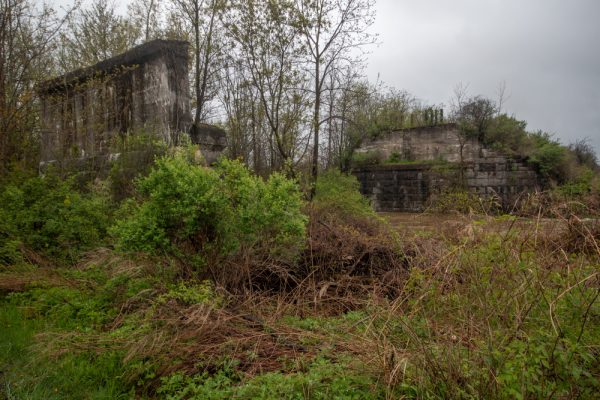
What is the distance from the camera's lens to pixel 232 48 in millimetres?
14984

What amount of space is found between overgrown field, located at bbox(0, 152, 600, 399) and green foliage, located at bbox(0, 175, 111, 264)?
0.10 feet

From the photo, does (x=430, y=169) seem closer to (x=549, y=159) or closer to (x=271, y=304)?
(x=549, y=159)

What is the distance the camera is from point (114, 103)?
9.16 metres

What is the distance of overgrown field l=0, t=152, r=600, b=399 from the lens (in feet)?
8.46

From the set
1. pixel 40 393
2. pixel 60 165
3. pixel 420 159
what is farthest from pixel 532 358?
pixel 420 159

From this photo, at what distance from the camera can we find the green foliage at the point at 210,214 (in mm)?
4426

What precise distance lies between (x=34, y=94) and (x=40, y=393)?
852cm

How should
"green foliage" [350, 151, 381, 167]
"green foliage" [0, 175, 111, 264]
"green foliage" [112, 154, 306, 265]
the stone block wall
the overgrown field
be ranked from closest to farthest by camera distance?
the overgrown field
"green foliage" [112, 154, 306, 265]
"green foliage" [0, 175, 111, 264]
the stone block wall
"green foliage" [350, 151, 381, 167]

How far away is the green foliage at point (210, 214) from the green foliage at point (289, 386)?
1.78 metres

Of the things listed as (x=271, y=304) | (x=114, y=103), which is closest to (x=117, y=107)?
(x=114, y=103)

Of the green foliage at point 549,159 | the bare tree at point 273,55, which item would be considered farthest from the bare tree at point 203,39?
the green foliage at point 549,159

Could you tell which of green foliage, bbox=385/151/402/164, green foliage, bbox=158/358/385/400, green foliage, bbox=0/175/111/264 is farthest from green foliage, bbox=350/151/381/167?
green foliage, bbox=158/358/385/400

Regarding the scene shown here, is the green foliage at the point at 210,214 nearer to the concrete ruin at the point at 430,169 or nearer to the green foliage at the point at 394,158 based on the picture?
the concrete ruin at the point at 430,169

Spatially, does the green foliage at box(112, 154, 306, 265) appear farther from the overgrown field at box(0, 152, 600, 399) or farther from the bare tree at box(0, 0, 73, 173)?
the bare tree at box(0, 0, 73, 173)
